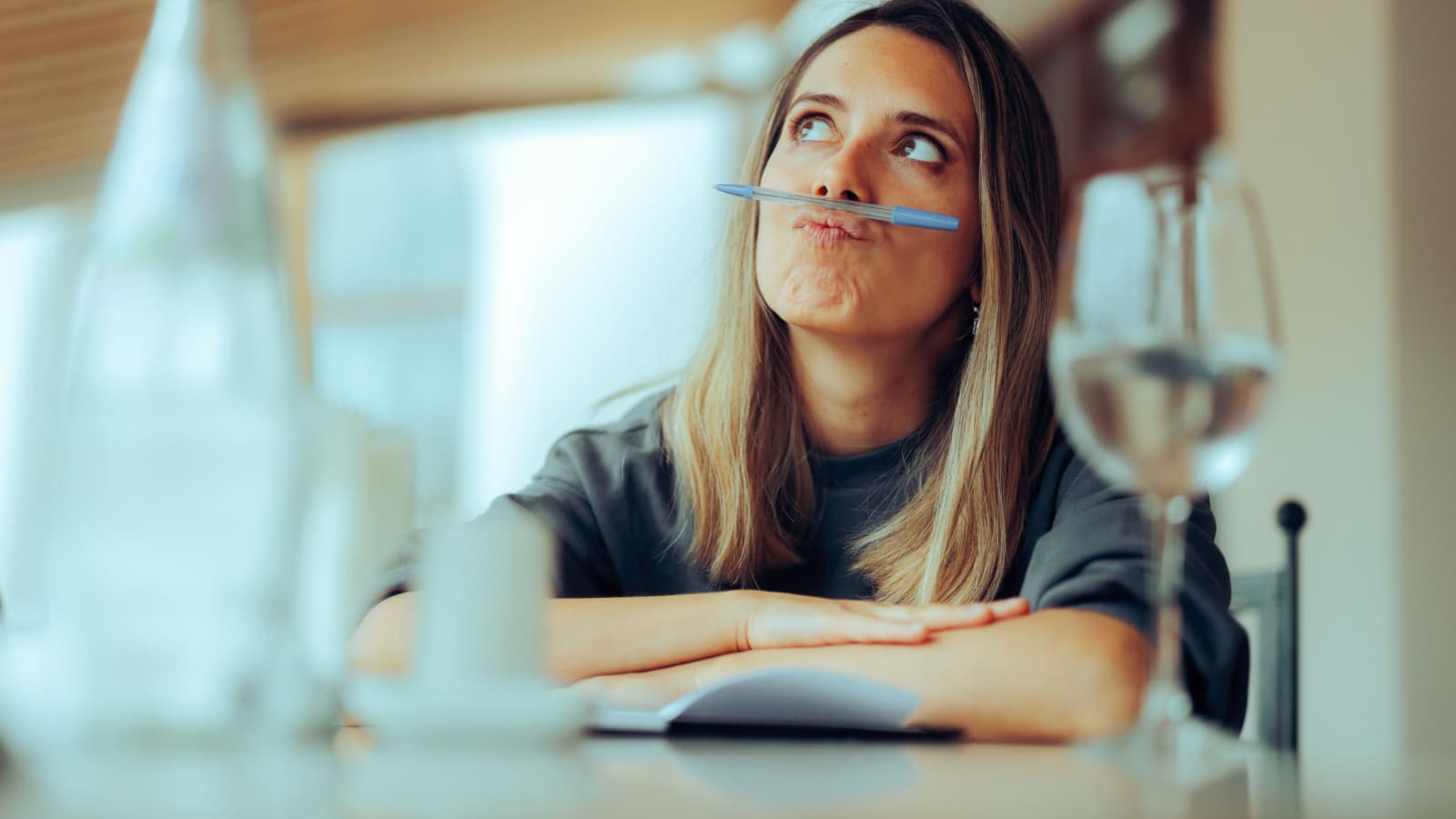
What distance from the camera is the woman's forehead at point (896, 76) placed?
1.53 meters

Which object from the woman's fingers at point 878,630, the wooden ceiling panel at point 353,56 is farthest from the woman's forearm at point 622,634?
the wooden ceiling panel at point 353,56

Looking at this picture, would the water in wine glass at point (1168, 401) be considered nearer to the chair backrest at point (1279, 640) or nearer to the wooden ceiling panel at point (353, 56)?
the chair backrest at point (1279, 640)

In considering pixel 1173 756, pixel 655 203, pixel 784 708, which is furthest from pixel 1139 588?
pixel 655 203

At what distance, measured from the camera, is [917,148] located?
1526mm

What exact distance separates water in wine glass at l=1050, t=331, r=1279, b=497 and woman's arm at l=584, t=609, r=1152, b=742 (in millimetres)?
402

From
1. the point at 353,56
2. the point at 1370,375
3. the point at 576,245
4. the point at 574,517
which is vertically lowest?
the point at 574,517

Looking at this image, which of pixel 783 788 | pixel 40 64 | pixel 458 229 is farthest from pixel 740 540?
pixel 458 229

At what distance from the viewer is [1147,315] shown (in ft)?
1.76

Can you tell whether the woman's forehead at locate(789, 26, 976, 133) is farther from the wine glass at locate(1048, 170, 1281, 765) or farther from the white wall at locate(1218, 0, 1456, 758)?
the white wall at locate(1218, 0, 1456, 758)

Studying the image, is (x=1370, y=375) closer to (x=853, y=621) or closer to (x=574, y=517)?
(x=574, y=517)

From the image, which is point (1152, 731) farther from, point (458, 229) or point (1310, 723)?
point (458, 229)

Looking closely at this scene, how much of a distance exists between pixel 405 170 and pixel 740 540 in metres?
5.99

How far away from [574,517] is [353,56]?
419 cm

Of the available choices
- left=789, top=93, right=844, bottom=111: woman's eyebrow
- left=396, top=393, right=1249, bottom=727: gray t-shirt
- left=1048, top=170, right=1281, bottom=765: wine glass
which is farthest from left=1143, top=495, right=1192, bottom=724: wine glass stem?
left=789, top=93, right=844, bottom=111: woman's eyebrow
